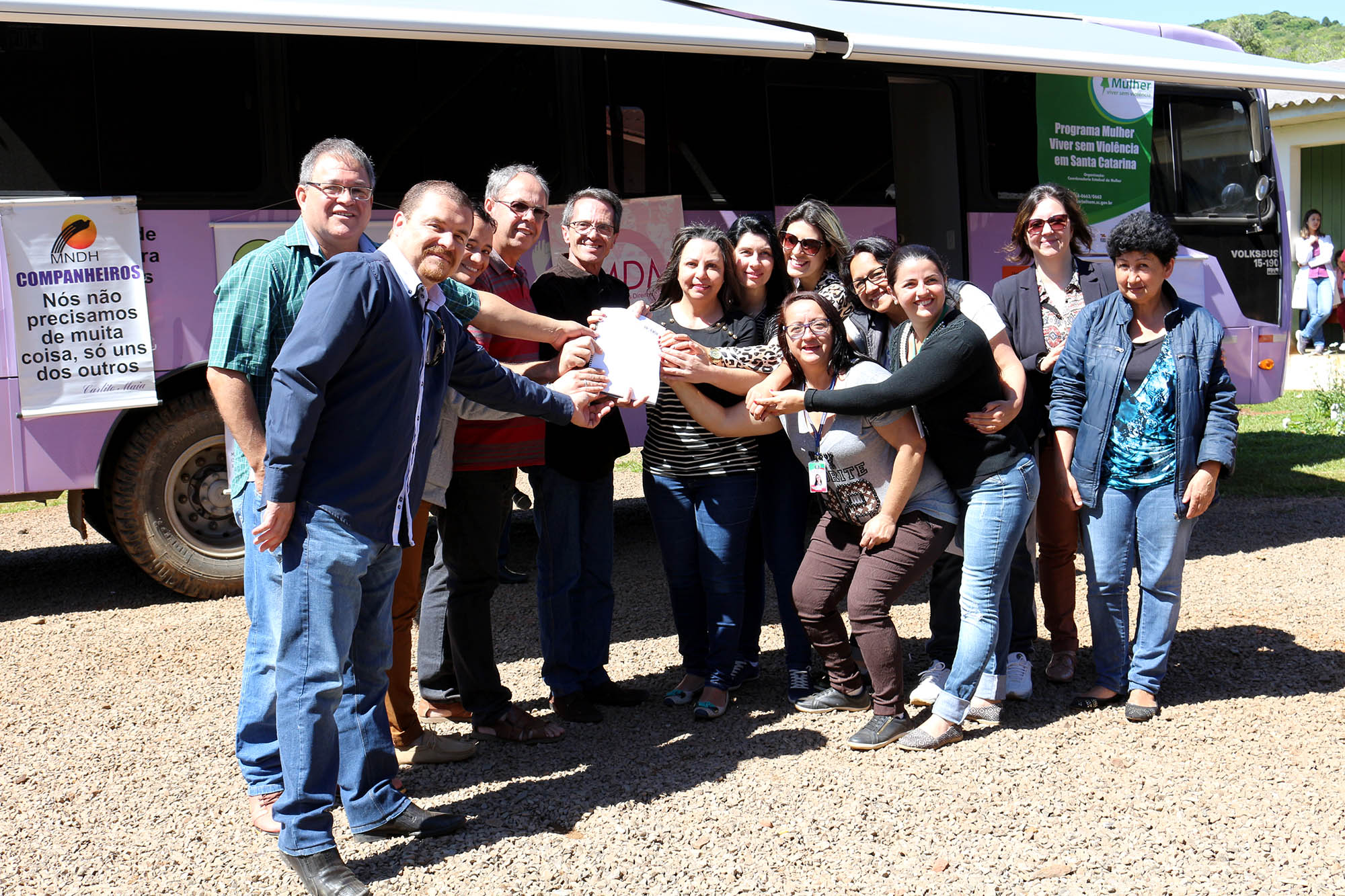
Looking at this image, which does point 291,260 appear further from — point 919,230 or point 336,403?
point 919,230

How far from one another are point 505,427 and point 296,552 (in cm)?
106

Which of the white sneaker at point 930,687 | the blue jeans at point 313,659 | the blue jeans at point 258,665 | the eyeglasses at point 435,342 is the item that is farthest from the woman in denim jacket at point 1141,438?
the blue jeans at point 258,665

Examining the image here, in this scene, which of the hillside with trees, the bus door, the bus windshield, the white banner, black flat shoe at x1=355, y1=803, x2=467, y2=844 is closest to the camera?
black flat shoe at x1=355, y1=803, x2=467, y2=844

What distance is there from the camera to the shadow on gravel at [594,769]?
138 inches

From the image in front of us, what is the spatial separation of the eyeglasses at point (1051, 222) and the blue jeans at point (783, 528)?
131 cm

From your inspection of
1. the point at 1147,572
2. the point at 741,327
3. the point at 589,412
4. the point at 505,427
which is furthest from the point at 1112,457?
the point at 505,427

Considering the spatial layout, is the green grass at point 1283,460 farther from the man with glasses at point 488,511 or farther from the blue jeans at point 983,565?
the man with glasses at point 488,511

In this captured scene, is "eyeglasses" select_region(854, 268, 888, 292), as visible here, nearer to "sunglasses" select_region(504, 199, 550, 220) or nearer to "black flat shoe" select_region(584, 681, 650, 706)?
"sunglasses" select_region(504, 199, 550, 220)

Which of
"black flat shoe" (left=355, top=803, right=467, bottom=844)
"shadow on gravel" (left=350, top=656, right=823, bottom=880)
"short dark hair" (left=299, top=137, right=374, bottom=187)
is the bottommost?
"shadow on gravel" (left=350, top=656, right=823, bottom=880)

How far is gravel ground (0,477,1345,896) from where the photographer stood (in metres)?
3.19

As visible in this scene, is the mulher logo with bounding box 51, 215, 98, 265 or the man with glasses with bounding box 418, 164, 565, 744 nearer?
the man with glasses with bounding box 418, 164, 565, 744

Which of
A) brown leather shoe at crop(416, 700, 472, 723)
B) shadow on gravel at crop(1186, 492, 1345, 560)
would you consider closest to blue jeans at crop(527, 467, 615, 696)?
brown leather shoe at crop(416, 700, 472, 723)

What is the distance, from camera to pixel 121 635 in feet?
18.3

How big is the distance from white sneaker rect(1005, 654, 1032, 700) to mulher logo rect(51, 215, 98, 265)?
4.52m
